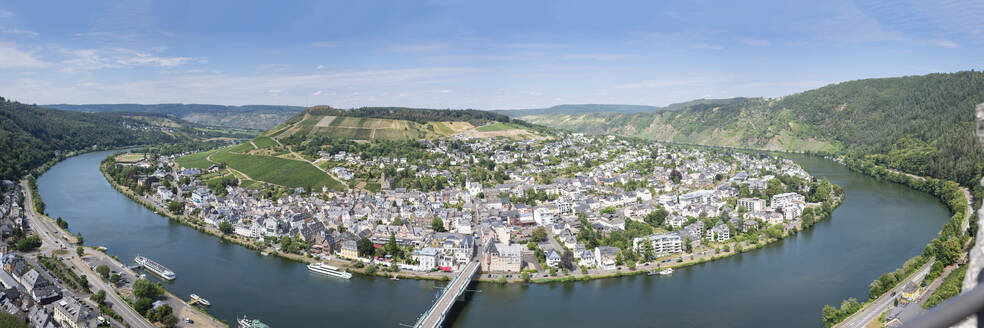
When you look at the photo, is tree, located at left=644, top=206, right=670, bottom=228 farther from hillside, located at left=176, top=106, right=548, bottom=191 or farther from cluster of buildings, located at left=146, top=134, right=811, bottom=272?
hillside, located at left=176, top=106, right=548, bottom=191

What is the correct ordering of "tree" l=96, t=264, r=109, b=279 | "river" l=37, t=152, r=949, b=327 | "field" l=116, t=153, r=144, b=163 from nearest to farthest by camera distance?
"river" l=37, t=152, r=949, b=327
"tree" l=96, t=264, r=109, b=279
"field" l=116, t=153, r=144, b=163

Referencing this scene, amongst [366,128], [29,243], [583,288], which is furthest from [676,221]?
[366,128]

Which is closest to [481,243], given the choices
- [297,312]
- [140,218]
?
[297,312]

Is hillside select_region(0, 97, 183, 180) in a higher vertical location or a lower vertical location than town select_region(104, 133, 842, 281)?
higher

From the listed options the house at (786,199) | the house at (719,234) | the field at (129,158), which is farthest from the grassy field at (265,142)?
the house at (786,199)

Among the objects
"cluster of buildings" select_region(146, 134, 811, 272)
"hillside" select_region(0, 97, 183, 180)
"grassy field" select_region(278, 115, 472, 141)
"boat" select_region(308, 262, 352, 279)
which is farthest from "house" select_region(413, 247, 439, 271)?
"grassy field" select_region(278, 115, 472, 141)

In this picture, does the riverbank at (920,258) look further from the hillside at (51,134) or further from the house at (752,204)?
the hillside at (51,134)

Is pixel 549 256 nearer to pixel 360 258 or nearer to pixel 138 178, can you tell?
pixel 360 258
